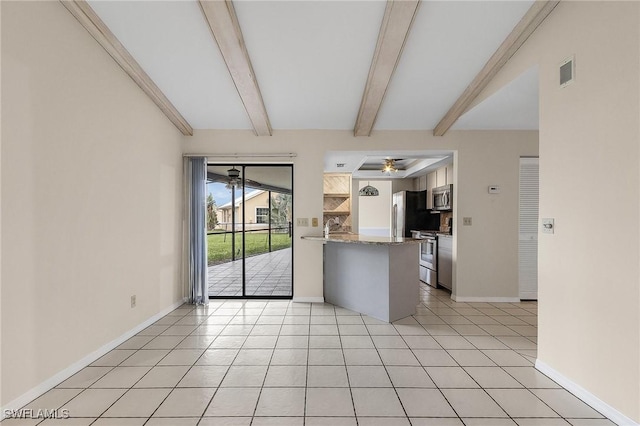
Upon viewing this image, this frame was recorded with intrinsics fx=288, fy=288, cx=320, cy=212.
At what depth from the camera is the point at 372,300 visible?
3604 millimetres

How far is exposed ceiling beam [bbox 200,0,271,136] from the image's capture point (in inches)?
87.1

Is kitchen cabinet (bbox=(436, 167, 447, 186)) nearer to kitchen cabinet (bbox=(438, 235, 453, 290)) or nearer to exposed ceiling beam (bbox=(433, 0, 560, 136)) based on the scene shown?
kitchen cabinet (bbox=(438, 235, 453, 290))

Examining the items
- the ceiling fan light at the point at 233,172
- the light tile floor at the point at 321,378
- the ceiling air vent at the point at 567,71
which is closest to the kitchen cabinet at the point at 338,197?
the ceiling fan light at the point at 233,172

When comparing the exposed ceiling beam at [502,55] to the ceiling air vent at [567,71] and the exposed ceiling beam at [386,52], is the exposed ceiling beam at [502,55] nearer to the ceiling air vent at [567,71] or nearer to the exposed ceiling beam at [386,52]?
the ceiling air vent at [567,71]

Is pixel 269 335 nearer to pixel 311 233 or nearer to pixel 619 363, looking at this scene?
pixel 311 233

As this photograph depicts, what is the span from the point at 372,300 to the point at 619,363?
7.22 feet

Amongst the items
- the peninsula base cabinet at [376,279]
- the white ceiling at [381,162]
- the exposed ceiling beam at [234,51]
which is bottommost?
the peninsula base cabinet at [376,279]

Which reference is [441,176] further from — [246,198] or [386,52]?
[246,198]

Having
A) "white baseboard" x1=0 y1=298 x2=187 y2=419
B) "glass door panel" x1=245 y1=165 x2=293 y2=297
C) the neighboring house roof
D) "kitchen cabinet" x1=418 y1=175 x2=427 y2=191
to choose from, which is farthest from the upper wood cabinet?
"white baseboard" x1=0 y1=298 x2=187 y2=419

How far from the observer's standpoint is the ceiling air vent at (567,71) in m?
2.06

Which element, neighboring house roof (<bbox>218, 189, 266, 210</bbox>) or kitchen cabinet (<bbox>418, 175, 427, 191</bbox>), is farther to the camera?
kitchen cabinet (<bbox>418, 175, 427, 191</bbox>)

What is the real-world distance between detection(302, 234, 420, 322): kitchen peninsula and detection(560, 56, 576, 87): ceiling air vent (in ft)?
6.47

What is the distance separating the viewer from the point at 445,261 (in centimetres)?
470

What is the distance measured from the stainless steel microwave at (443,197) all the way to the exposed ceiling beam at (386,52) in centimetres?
204
